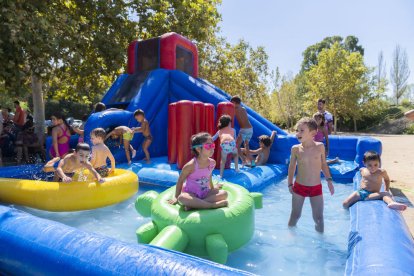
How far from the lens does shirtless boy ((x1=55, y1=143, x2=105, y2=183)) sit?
4094 millimetres

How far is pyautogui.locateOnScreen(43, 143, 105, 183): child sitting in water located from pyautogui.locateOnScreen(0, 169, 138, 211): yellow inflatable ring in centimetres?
11

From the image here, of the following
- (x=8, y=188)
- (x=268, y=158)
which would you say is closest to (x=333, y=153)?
(x=268, y=158)

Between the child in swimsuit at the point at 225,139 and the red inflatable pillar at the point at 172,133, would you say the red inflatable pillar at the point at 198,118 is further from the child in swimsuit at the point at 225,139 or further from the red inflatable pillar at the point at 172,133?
the child in swimsuit at the point at 225,139

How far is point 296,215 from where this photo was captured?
3438 millimetres

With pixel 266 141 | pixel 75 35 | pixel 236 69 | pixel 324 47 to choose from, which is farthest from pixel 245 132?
pixel 324 47

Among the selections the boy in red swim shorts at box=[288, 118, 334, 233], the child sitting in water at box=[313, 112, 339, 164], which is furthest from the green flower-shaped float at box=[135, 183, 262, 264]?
the child sitting in water at box=[313, 112, 339, 164]

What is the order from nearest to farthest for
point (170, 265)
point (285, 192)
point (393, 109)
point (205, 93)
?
point (170, 265), point (285, 192), point (205, 93), point (393, 109)

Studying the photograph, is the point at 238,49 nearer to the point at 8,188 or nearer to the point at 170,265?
the point at 8,188

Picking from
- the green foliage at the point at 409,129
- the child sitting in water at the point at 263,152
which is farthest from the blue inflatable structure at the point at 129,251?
the green foliage at the point at 409,129

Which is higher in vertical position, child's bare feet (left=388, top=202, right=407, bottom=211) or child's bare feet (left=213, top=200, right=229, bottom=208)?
child's bare feet (left=213, top=200, right=229, bottom=208)

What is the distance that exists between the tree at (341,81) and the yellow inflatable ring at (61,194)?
2219cm

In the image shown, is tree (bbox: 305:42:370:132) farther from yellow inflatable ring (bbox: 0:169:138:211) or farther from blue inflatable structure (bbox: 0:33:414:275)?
yellow inflatable ring (bbox: 0:169:138:211)

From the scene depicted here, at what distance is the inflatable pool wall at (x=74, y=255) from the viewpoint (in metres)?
1.74

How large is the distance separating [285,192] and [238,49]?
47.4 ft
